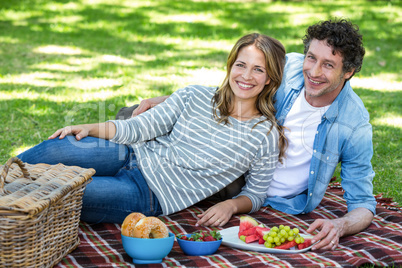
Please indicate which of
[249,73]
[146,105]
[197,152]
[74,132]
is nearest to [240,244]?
[197,152]

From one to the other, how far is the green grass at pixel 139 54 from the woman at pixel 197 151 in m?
1.53

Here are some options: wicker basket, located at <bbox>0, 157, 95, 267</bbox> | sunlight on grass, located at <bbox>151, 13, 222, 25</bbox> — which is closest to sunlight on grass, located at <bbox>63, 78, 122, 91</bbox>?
sunlight on grass, located at <bbox>151, 13, 222, 25</bbox>

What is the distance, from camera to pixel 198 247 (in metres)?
3.25

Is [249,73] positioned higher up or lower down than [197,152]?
higher up

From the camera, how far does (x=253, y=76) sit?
3.79 metres

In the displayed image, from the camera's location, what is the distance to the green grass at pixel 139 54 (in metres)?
6.14

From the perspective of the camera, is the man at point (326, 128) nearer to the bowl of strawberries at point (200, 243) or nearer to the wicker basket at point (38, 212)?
the bowl of strawberries at point (200, 243)

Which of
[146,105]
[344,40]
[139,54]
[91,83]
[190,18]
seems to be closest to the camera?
[344,40]

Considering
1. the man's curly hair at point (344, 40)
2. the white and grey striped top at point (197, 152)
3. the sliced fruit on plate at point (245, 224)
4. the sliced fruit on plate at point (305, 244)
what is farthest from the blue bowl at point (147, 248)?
the man's curly hair at point (344, 40)

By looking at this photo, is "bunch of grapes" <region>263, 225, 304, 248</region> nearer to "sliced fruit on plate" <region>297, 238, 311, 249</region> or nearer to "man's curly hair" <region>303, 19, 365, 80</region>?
"sliced fruit on plate" <region>297, 238, 311, 249</region>

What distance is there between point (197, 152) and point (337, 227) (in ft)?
3.68

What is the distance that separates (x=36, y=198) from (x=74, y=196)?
370 mm

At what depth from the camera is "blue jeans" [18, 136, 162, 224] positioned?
3.61 metres

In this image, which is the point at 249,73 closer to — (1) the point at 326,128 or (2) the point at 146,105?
(1) the point at 326,128
